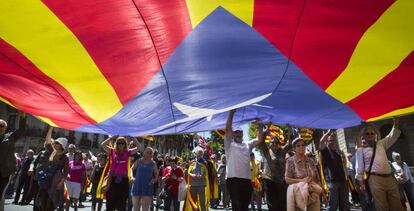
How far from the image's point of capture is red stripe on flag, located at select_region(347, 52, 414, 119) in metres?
3.89

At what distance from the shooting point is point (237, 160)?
17.2ft

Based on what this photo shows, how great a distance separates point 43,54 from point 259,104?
9.31 feet

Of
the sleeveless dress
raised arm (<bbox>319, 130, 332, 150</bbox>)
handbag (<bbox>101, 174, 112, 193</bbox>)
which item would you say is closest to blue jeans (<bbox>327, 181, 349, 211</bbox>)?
raised arm (<bbox>319, 130, 332, 150</bbox>)

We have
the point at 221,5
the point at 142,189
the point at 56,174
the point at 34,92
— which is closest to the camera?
the point at 221,5

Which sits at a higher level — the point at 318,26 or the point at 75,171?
the point at 318,26

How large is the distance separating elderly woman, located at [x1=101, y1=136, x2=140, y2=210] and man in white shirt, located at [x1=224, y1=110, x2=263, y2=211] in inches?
83.5

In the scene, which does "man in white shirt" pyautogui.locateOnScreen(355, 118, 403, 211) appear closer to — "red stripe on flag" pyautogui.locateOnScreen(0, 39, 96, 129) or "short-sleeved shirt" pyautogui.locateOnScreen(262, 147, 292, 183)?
"short-sleeved shirt" pyautogui.locateOnScreen(262, 147, 292, 183)

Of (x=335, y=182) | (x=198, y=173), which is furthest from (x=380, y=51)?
(x=198, y=173)

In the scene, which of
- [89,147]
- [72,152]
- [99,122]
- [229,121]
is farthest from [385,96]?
[89,147]

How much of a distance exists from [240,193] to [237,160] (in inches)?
19.4

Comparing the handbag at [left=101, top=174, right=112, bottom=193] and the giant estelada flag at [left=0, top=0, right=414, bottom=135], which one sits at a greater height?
the giant estelada flag at [left=0, top=0, right=414, bottom=135]

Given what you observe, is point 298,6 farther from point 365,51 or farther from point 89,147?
point 89,147

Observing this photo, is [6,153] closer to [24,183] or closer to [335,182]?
[335,182]

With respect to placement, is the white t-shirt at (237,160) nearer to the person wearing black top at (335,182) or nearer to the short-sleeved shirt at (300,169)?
the short-sleeved shirt at (300,169)
